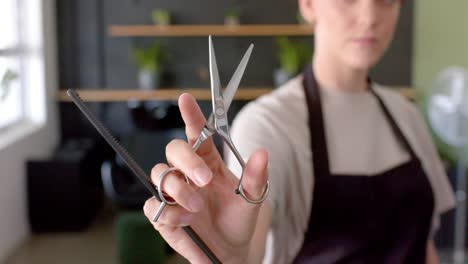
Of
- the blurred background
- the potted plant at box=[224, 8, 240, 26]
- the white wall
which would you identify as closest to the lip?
the blurred background

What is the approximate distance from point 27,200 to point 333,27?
123 inches

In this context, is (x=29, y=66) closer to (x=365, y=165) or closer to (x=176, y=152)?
(x=365, y=165)

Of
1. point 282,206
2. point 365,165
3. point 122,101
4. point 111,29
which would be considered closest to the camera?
point 282,206

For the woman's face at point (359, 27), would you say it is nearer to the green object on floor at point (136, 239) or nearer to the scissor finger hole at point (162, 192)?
the scissor finger hole at point (162, 192)

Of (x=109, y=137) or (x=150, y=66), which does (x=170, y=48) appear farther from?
(x=109, y=137)

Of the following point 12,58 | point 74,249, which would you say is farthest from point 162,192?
point 12,58

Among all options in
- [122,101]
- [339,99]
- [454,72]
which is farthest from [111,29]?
[339,99]

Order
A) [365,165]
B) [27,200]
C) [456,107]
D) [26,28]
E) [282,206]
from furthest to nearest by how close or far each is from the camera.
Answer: [26,28], [27,200], [456,107], [365,165], [282,206]

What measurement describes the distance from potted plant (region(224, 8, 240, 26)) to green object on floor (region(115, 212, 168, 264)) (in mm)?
1941

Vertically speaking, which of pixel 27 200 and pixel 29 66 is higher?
pixel 29 66

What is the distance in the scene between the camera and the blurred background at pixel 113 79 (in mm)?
3648

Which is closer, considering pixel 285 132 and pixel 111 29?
pixel 285 132

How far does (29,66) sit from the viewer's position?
13.5 feet

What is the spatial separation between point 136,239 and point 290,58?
1.92 metres
